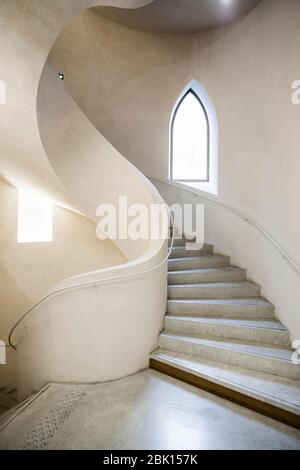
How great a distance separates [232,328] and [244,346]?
0.66 feet

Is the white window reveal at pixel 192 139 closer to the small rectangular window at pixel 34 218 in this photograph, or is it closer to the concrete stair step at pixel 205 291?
the concrete stair step at pixel 205 291

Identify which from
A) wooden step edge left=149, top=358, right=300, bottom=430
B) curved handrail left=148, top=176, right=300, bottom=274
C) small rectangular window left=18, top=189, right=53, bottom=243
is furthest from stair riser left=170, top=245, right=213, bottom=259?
small rectangular window left=18, top=189, right=53, bottom=243

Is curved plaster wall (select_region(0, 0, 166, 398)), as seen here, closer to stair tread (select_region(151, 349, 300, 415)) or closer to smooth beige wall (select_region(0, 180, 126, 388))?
stair tread (select_region(151, 349, 300, 415))

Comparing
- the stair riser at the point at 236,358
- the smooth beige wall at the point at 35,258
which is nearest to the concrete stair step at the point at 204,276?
the stair riser at the point at 236,358

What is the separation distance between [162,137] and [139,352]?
3.93m

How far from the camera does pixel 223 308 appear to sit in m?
2.98

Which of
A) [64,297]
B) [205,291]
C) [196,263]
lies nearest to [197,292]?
[205,291]

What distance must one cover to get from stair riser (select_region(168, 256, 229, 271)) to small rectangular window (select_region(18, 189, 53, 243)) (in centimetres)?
253

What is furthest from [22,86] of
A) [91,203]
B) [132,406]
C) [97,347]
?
[132,406]

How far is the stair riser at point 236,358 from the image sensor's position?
228 cm

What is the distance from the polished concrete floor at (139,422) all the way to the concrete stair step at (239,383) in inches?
2.6

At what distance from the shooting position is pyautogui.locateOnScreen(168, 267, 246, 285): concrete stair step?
344 centimetres

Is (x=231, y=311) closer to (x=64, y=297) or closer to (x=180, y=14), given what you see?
(x=64, y=297)
